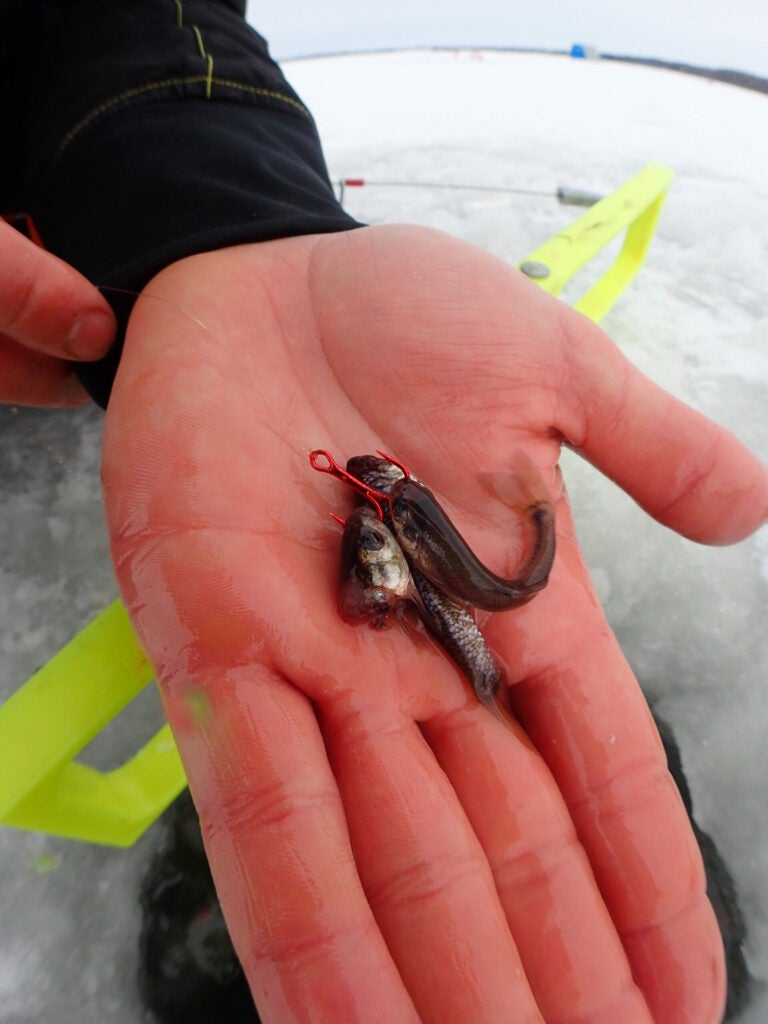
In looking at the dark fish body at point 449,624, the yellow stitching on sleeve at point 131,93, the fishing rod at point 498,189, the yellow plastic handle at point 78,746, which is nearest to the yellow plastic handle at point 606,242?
the fishing rod at point 498,189

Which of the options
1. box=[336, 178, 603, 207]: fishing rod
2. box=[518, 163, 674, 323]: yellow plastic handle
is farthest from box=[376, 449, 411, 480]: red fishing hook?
box=[336, 178, 603, 207]: fishing rod

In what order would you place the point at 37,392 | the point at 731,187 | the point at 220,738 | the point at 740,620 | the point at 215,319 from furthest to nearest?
the point at 731,187
the point at 740,620
the point at 37,392
the point at 215,319
the point at 220,738

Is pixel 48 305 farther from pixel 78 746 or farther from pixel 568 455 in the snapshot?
pixel 568 455

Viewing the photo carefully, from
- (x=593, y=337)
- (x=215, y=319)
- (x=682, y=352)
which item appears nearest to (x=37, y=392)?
(x=215, y=319)

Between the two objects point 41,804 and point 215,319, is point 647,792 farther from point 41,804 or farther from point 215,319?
point 215,319

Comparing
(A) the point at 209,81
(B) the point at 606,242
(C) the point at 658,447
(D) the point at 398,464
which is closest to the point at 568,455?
(B) the point at 606,242

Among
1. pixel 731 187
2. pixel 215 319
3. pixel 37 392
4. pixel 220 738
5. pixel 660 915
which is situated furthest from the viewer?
pixel 731 187
